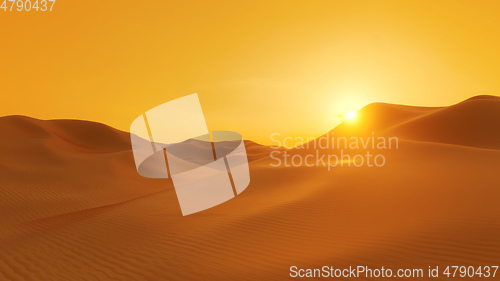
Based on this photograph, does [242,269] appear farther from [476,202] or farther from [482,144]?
[482,144]

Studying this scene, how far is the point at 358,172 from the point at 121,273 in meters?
10.3

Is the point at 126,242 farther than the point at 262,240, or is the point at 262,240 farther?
the point at 126,242

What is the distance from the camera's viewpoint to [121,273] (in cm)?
546

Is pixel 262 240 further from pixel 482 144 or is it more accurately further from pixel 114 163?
pixel 482 144

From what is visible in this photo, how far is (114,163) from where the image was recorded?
22859 mm

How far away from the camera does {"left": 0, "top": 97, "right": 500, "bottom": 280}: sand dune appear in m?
5.39

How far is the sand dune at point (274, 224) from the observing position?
17.7 feet

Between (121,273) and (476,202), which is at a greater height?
(476,202)

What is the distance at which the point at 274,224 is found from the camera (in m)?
7.69

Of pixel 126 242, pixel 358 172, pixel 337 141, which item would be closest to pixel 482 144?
pixel 337 141

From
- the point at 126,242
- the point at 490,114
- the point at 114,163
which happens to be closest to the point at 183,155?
the point at 114,163

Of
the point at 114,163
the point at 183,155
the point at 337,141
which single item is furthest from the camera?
the point at 183,155

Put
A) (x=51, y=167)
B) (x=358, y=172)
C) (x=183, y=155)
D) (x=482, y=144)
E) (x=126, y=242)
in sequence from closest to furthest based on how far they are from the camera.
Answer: (x=126, y=242)
(x=358, y=172)
(x=51, y=167)
(x=482, y=144)
(x=183, y=155)

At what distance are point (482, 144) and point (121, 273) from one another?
2427 cm
